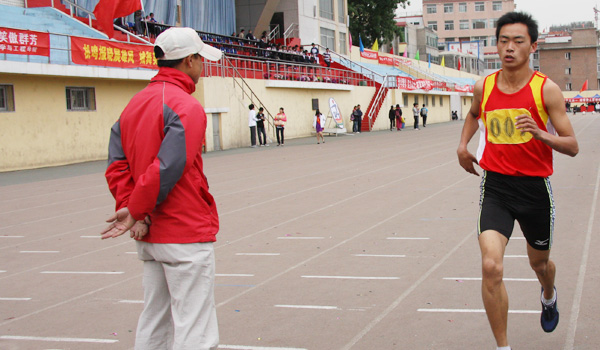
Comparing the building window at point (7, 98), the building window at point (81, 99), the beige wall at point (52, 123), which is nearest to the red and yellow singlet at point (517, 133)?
the beige wall at point (52, 123)

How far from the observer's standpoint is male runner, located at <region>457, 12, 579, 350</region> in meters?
4.24

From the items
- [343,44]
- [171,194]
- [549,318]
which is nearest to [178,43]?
[171,194]

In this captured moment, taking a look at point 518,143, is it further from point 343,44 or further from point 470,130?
point 343,44

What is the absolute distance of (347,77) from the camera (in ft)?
154

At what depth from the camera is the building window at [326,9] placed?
52781 mm

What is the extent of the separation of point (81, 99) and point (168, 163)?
22.4 metres

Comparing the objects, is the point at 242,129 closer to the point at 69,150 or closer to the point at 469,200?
the point at 69,150

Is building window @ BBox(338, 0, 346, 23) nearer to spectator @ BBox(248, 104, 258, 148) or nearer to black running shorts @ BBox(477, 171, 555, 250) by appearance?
spectator @ BBox(248, 104, 258, 148)

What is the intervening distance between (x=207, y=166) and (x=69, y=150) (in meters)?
6.27

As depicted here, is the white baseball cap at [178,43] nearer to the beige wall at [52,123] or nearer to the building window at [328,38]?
the beige wall at [52,123]

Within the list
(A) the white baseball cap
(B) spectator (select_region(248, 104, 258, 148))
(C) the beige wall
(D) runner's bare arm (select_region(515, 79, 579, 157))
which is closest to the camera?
(A) the white baseball cap

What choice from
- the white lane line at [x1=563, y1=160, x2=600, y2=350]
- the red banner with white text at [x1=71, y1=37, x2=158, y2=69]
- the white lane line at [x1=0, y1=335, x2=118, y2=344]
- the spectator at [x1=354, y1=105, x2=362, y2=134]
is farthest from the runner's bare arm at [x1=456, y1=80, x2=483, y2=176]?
the spectator at [x1=354, y1=105, x2=362, y2=134]

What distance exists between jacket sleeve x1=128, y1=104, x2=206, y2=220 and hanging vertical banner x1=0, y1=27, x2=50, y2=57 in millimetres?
17977

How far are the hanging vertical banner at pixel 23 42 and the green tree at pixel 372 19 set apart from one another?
51265 mm
